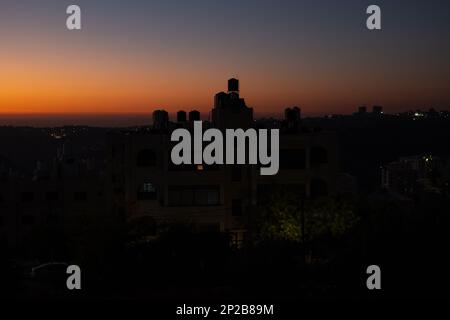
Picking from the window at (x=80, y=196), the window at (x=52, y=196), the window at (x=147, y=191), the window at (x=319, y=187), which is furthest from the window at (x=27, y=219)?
the window at (x=319, y=187)

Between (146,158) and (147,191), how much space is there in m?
0.91

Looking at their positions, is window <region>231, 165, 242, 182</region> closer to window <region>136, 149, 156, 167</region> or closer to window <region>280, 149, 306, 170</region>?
window <region>280, 149, 306, 170</region>

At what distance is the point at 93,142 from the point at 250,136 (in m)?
29.4

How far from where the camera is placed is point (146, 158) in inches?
742

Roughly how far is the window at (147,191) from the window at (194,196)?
695 mm

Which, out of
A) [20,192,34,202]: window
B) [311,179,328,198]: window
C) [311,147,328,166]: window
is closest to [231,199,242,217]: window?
[311,179,328,198]: window

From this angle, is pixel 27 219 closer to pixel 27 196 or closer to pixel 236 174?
pixel 27 196

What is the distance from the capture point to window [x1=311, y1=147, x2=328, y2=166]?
18641 mm

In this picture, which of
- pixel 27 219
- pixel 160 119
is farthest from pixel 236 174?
pixel 27 219

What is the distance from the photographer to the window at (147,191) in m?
18.5

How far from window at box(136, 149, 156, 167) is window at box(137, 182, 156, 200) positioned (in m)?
0.55

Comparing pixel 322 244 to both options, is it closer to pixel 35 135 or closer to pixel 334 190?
pixel 334 190

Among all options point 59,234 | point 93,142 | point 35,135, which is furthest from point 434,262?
point 35,135

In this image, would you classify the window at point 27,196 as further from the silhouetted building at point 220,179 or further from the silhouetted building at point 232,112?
the silhouetted building at point 232,112
